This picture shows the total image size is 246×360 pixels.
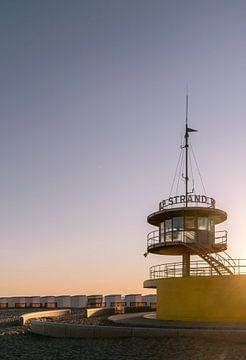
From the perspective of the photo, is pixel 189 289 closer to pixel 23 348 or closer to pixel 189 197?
pixel 189 197

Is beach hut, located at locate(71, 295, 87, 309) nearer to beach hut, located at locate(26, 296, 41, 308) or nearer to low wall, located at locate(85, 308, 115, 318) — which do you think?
beach hut, located at locate(26, 296, 41, 308)

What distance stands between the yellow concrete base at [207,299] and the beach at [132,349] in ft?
21.4

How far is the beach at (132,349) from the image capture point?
17078 mm

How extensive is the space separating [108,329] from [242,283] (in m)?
8.36

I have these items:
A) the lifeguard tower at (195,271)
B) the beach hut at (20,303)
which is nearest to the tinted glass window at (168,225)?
the lifeguard tower at (195,271)

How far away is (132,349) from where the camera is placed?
60.7 ft

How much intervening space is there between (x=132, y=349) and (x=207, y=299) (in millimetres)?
9394

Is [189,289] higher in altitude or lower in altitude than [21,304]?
higher

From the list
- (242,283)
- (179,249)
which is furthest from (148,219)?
(242,283)

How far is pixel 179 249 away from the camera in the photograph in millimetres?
30922

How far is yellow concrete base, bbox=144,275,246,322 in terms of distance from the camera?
26156 mm

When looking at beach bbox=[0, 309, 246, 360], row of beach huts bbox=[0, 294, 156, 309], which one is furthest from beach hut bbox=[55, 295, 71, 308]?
beach bbox=[0, 309, 246, 360]

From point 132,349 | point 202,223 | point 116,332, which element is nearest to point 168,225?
point 202,223

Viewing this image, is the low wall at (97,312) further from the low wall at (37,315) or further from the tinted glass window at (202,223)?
the tinted glass window at (202,223)
